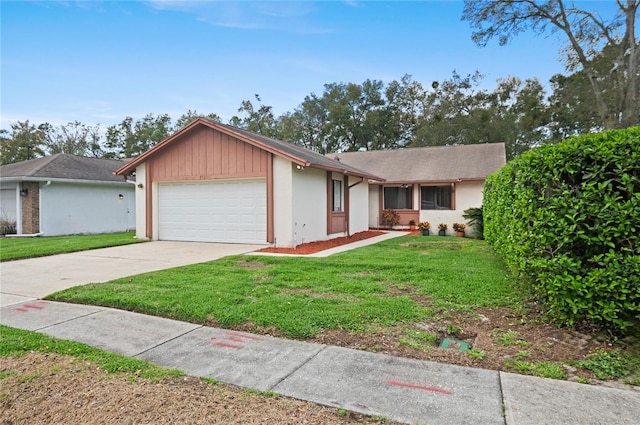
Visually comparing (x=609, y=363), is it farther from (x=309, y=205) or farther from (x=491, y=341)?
(x=309, y=205)

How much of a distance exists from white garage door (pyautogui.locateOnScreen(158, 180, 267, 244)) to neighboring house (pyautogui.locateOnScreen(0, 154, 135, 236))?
621 cm

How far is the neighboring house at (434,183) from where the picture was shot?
17.6 m

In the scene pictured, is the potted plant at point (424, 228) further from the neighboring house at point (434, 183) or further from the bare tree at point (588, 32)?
the bare tree at point (588, 32)

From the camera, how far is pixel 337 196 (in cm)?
1412

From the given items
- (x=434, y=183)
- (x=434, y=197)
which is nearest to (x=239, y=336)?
(x=434, y=183)

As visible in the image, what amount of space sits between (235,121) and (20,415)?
4006cm

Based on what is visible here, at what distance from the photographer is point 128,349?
3.63m

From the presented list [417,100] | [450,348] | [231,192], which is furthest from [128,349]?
[417,100]

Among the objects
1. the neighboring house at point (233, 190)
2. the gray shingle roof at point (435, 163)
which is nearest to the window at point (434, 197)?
the gray shingle roof at point (435, 163)

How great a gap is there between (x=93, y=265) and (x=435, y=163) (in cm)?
1638

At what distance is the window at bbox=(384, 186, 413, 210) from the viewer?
1912 centimetres

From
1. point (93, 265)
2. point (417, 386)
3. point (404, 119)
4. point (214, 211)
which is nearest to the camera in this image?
point (417, 386)

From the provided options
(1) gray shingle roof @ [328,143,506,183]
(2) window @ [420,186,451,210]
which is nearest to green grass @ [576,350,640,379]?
(1) gray shingle roof @ [328,143,506,183]

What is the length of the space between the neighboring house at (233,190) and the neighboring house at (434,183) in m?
5.21
